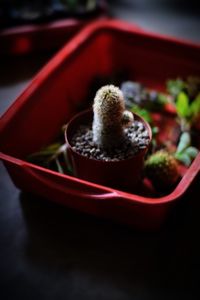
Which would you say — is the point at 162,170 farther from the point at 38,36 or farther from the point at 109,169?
the point at 38,36

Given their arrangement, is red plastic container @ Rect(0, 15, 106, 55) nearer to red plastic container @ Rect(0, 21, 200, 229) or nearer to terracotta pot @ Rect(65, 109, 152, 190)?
red plastic container @ Rect(0, 21, 200, 229)

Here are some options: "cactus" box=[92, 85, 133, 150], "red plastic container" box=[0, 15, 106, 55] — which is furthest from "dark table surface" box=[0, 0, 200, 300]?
"red plastic container" box=[0, 15, 106, 55]

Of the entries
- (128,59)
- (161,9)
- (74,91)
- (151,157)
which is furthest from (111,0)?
(151,157)

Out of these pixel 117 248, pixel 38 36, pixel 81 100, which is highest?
pixel 38 36

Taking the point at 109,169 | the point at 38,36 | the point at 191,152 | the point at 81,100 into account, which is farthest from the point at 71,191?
the point at 38,36

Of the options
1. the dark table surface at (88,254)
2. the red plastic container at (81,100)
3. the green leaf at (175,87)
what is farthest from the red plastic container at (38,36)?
the dark table surface at (88,254)

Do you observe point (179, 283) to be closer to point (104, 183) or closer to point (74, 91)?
point (104, 183)
